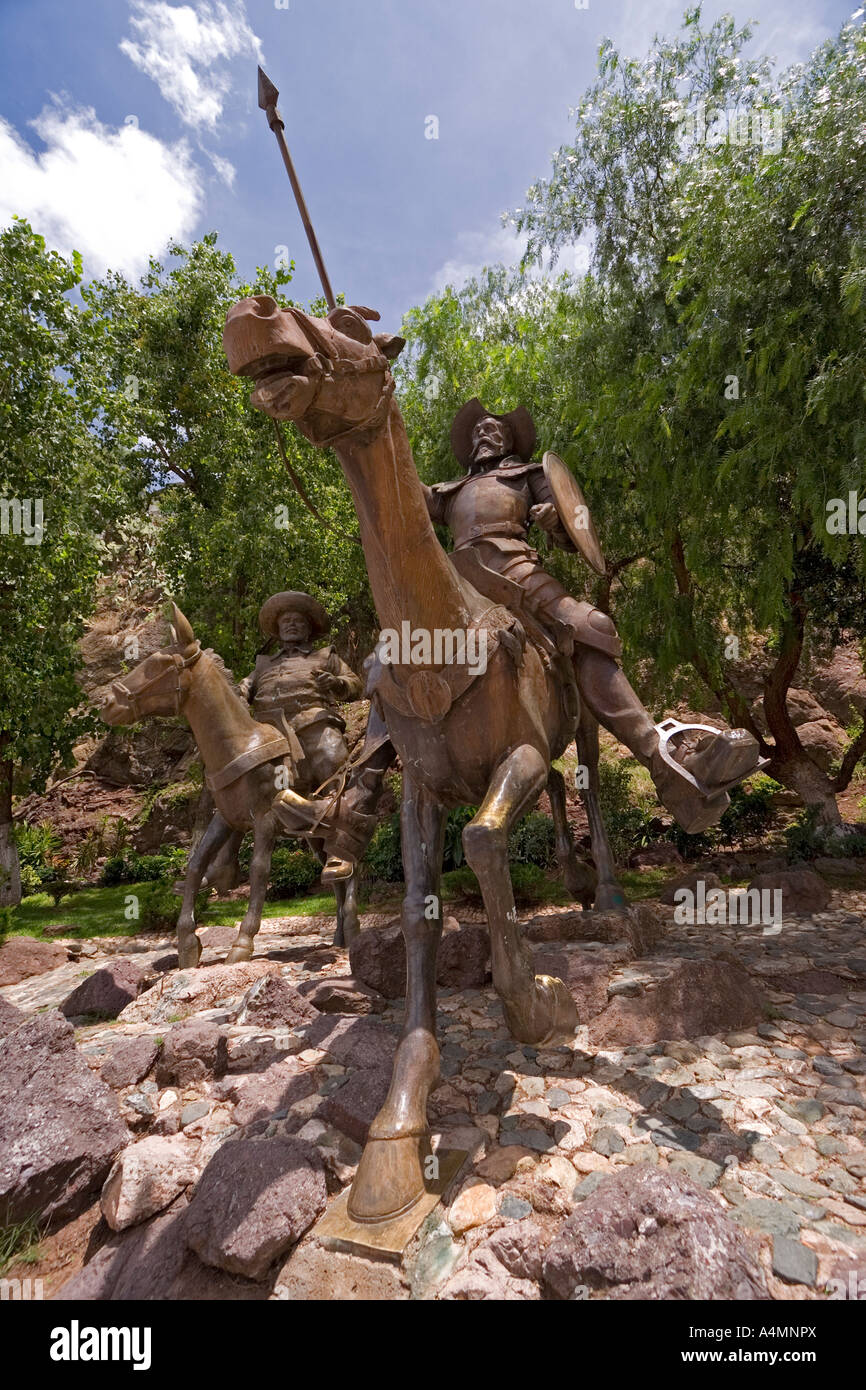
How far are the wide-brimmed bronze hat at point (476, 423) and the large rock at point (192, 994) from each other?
411cm

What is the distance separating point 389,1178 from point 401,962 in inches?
101

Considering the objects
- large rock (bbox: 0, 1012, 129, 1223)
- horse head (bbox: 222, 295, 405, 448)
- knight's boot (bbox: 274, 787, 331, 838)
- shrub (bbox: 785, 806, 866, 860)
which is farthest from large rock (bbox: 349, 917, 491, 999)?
shrub (bbox: 785, 806, 866, 860)

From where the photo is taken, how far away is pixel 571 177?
9500 millimetres

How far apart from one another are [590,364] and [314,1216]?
31.0 ft

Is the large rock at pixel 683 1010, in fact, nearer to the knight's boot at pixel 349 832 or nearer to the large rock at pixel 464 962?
the large rock at pixel 464 962

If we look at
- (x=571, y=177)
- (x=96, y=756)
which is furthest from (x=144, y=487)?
(x=571, y=177)

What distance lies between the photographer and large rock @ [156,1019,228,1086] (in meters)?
3.63

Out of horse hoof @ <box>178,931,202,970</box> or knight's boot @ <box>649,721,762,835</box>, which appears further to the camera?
horse hoof @ <box>178,931,202,970</box>

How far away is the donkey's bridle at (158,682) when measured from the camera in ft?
18.3

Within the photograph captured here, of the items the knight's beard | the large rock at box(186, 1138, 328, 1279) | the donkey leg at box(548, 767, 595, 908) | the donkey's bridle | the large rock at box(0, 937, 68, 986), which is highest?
the knight's beard

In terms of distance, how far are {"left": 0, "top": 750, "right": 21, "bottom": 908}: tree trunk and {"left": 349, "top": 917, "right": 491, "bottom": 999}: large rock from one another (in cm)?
978

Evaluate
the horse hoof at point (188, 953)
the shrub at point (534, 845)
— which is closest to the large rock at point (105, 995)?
the horse hoof at point (188, 953)

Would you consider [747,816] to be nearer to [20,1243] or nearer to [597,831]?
[597,831]

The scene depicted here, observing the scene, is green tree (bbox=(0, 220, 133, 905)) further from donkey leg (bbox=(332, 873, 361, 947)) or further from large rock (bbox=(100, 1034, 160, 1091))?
large rock (bbox=(100, 1034, 160, 1091))
